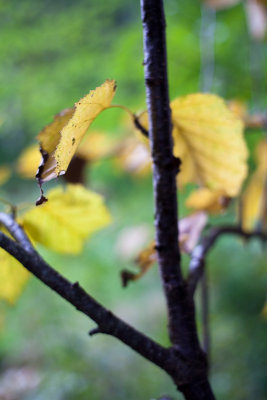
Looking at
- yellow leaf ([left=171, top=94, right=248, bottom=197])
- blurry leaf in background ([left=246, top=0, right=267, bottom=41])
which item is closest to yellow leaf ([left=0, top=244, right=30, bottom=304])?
yellow leaf ([left=171, top=94, right=248, bottom=197])

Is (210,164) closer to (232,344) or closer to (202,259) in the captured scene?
(202,259)

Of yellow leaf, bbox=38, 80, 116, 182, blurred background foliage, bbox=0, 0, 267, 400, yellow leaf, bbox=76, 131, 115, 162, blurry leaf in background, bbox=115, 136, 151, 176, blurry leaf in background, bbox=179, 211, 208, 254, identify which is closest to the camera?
yellow leaf, bbox=38, 80, 116, 182

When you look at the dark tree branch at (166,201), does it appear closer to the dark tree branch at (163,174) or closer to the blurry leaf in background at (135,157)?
the dark tree branch at (163,174)

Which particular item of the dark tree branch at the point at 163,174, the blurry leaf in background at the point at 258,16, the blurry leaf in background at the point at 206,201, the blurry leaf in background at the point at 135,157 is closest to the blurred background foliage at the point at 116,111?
the blurry leaf in background at the point at 258,16

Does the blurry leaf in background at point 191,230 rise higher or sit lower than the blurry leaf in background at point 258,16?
lower

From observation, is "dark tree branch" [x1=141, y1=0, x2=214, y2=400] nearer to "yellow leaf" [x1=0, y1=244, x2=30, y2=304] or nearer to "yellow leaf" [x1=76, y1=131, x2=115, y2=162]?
"yellow leaf" [x1=0, y1=244, x2=30, y2=304]

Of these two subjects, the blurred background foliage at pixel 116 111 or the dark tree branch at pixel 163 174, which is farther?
the blurred background foliage at pixel 116 111
